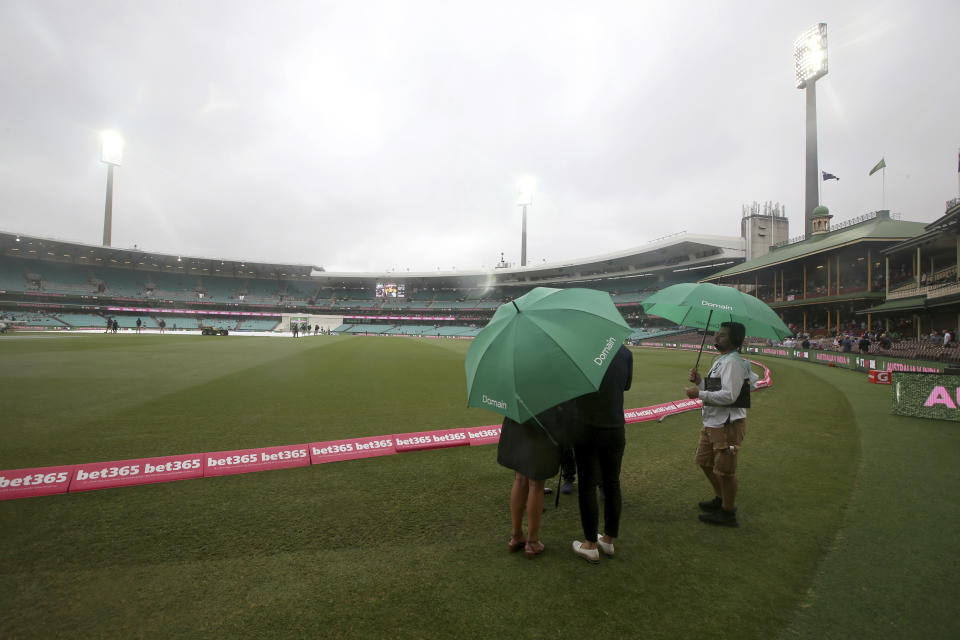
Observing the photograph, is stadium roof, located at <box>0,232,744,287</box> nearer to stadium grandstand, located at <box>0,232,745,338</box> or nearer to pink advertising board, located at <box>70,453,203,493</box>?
stadium grandstand, located at <box>0,232,745,338</box>

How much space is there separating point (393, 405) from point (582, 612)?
6.23 meters

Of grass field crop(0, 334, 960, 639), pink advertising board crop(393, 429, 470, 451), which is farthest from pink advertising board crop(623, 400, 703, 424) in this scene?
pink advertising board crop(393, 429, 470, 451)

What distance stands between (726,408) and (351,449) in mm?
4355

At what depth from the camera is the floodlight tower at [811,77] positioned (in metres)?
40.8

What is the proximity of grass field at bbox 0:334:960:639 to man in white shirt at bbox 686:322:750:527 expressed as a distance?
1.06ft

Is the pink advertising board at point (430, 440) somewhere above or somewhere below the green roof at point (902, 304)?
below

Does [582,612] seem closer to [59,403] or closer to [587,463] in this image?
[587,463]

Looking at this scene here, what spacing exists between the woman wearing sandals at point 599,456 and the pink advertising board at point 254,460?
3.50 m

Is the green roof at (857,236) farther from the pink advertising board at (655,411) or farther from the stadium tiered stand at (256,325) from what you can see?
the stadium tiered stand at (256,325)

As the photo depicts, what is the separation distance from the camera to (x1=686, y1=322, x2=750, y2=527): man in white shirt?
3361 millimetres

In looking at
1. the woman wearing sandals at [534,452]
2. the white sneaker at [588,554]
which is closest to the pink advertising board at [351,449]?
the woman wearing sandals at [534,452]

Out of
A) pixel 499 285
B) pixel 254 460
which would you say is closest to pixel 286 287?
pixel 499 285

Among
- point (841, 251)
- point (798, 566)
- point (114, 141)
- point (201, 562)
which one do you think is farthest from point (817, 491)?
point (114, 141)

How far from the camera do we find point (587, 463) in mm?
2885
